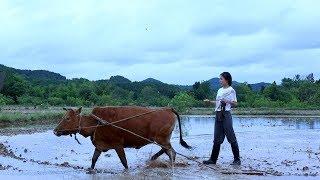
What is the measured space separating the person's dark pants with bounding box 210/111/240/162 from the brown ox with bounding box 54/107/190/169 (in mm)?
1201

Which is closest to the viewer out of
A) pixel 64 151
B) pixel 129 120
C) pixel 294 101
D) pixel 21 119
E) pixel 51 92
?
pixel 129 120

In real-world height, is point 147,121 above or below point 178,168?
above

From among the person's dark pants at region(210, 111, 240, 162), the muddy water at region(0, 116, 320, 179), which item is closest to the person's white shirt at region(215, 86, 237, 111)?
the person's dark pants at region(210, 111, 240, 162)

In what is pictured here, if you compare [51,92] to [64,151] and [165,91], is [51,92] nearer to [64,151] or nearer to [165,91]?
[165,91]

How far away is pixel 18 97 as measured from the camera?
254 feet

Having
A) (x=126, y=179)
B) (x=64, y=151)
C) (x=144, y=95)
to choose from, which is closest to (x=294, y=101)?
(x=144, y=95)

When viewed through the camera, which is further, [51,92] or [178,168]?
[51,92]

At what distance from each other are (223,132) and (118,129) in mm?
2562

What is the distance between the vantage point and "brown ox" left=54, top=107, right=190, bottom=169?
12.7 metres

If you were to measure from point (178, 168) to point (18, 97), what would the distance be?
6727 cm

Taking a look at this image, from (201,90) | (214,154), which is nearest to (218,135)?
(214,154)

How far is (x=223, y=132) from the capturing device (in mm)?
13469

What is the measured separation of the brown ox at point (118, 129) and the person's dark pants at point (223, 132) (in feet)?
3.94

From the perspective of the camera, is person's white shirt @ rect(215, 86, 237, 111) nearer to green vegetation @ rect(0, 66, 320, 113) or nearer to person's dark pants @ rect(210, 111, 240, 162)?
person's dark pants @ rect(210, 111, 240, 162)
